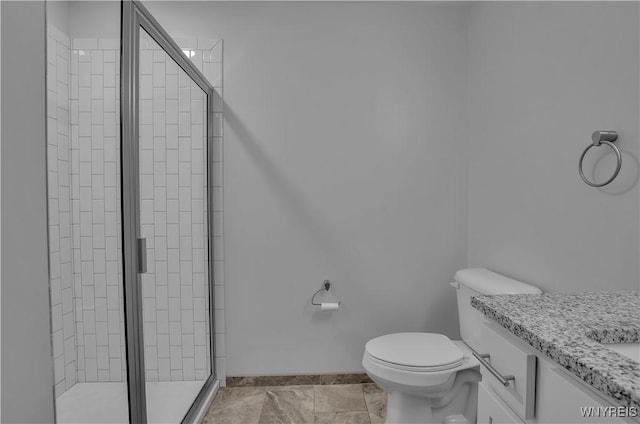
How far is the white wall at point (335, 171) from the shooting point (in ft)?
7.01

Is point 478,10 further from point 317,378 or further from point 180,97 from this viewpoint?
point 317,378

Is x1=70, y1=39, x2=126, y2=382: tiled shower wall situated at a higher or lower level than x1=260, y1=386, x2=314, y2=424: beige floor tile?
higher

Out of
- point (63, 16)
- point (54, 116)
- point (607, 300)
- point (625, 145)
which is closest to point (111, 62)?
point (63, 16)

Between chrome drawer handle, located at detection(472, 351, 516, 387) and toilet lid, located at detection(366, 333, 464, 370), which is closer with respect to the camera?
chrome drawer handle, located at detection(472, 351, 516, 387)

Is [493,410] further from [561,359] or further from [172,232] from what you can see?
[172,232]

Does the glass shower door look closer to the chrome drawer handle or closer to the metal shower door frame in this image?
the metal shower door frame

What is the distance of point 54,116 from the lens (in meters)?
0.97

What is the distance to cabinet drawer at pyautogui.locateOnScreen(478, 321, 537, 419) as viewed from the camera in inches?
25.2

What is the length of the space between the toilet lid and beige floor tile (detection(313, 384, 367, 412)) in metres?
0.52

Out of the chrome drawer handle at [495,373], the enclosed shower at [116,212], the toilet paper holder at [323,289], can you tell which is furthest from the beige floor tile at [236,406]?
the chrome drawer handle at [495,373]

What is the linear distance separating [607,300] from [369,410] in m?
1.47

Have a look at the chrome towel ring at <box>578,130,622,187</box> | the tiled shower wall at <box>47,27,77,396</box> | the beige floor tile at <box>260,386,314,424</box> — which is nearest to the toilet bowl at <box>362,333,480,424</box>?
the beige floor tile at <box>260,386,314,424</box>

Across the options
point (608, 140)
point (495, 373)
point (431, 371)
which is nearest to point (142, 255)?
point (495, 373)

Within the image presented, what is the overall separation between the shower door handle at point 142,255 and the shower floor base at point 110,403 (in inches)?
14.9
